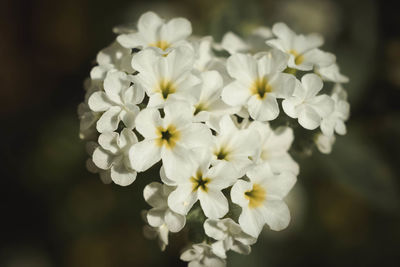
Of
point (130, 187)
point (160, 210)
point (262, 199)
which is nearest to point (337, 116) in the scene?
point (262, 199)

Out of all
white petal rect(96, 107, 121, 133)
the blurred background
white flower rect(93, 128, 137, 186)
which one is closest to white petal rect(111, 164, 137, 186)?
white flower rect(93, 128, 137, 186)

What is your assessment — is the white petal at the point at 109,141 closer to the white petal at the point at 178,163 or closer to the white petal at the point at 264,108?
the white petal at the point at 178,163

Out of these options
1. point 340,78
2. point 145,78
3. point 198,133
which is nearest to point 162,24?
point 145,78

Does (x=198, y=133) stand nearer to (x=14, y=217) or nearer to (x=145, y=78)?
(x=145, y=78)

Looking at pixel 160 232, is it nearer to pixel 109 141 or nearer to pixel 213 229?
pixel 213 229

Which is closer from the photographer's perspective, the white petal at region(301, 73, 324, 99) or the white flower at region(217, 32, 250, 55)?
the white petal at region(301, 73, 324, 99)

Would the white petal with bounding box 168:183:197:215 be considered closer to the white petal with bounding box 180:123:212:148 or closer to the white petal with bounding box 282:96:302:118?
the white petal with bounding box 180:123:212:148

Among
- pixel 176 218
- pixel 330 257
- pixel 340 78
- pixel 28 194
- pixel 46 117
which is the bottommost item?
pixel 330 257
